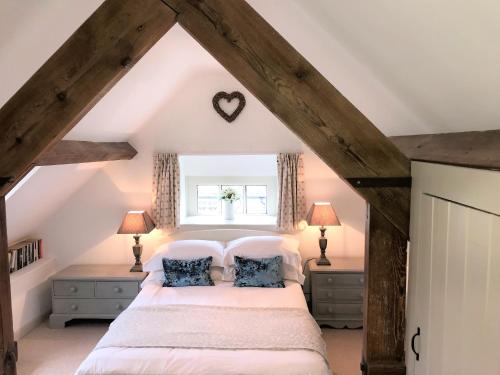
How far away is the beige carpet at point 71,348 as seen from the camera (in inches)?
133

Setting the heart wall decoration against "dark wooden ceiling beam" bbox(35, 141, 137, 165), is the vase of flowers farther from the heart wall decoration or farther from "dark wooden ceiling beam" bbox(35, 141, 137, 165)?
"dark wooden ceiling beam" bbox(35, 141, 137, 165)

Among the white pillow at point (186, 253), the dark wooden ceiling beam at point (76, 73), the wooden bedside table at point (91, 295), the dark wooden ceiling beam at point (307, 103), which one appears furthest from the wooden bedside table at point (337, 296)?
the dark wooden ceiling beam at point (76, 73)

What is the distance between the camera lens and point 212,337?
2734 millimetres

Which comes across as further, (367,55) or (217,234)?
(217,234)

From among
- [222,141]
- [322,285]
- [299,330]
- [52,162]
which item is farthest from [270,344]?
[222,141]

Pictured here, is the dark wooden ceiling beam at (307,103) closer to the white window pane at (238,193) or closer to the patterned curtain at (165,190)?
the patterned curtain at (165,190)

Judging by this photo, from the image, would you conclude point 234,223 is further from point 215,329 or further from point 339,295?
point 215,329

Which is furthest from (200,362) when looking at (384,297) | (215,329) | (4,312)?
(384,297)

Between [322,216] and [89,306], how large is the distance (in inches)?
98.2

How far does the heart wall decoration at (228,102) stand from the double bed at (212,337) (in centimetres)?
183

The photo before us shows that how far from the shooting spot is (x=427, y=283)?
4.26 ft

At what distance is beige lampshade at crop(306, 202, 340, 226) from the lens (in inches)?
160

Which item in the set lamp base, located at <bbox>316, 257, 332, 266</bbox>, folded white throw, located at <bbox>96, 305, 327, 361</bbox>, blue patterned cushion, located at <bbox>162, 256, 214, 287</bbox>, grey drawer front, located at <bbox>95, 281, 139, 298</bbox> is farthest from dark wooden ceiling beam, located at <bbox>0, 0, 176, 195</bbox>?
lamp base, located at <bbox>316, 257, 332, 266</bbox>

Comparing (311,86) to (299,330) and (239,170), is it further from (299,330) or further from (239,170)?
(239,170)
